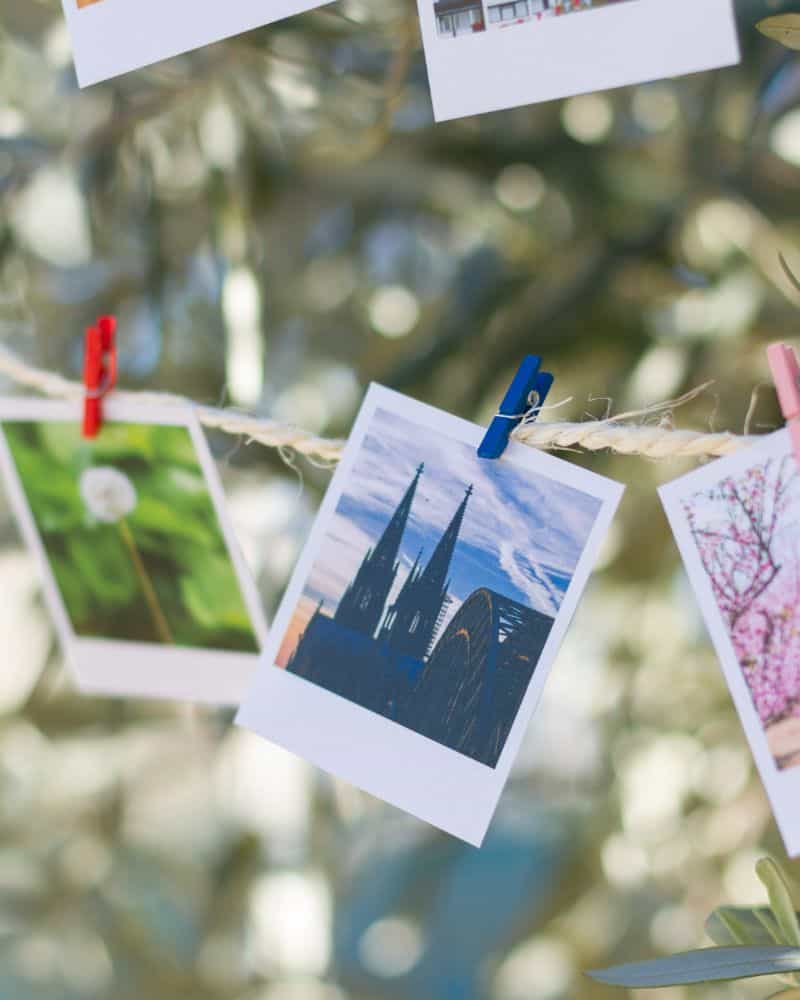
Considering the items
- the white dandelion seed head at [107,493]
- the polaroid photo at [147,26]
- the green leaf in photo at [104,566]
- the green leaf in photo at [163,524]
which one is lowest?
the green leaf in photo at [104,566]

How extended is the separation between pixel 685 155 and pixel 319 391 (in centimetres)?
32

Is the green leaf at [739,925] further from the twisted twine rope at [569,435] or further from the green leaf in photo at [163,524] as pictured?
the green leaf in photo at [163,524]

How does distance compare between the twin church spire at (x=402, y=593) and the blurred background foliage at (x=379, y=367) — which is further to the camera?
the blurred background foliage at (x=379, y=367)

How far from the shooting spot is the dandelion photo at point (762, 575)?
424mm

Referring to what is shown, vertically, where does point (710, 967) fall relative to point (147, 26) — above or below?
below

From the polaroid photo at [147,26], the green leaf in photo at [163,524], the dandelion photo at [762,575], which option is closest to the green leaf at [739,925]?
the dandelion photo at [762,575]

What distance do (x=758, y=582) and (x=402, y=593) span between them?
184 millimetres

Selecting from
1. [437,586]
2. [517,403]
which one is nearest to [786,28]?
[517,403]

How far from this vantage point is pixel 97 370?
1.88 ft

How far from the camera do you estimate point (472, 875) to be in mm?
710

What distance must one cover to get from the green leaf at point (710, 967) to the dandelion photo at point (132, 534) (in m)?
0.32

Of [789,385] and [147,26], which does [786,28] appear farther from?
[147,26]

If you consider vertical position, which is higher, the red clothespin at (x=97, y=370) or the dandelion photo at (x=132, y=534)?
the red clothespin at (x=97, y=370)

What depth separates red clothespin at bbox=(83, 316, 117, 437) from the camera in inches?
22.2
